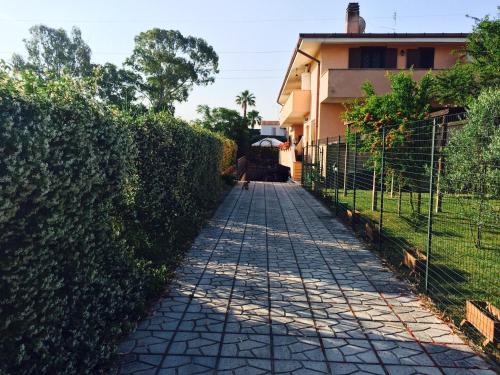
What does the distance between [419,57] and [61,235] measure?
22334 millimetres

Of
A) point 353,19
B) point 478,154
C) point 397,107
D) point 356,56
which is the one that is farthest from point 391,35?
point 478,154

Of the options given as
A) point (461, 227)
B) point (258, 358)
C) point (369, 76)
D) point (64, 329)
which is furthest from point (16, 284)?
point (369, 76)

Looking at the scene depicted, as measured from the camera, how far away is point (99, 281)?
3816 millimetres

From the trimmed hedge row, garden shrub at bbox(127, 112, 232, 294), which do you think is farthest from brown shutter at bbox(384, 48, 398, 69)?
the trimmed hedge row

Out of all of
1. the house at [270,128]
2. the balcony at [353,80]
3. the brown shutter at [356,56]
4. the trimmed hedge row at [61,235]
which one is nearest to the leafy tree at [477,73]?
the balcony at [353,80]

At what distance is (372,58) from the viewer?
21875 mm

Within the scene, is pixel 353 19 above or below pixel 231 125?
above

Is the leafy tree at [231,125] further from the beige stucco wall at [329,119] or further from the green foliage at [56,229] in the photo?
the green foliage at [56,229]

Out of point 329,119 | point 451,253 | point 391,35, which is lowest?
point 451,253

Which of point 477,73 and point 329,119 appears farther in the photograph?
point 329,119

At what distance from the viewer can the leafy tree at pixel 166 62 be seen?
40.4 metres

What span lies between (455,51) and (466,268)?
17.4 meters

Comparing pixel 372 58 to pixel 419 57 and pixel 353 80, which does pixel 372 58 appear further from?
pixel 353 80

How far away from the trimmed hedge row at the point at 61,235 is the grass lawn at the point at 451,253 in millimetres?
3590
